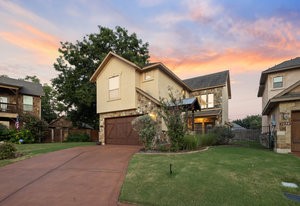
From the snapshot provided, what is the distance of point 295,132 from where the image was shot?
12.1 m

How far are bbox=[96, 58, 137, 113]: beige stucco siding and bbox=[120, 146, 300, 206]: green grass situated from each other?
7.93 m

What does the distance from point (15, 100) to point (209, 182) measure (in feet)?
87.6

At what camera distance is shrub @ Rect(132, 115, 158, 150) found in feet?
40.1

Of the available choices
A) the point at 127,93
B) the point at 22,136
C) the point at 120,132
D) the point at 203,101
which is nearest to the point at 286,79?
the point at 203,101

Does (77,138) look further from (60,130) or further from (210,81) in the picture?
(210,81)

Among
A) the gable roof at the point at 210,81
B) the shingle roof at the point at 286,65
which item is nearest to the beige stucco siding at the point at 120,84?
the shingle roof at the point at 286,65

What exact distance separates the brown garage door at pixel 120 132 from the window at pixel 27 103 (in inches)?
578

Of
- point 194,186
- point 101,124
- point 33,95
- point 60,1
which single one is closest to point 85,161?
point 194,186

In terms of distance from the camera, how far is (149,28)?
16.8 metres

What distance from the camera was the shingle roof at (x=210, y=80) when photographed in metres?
25.9

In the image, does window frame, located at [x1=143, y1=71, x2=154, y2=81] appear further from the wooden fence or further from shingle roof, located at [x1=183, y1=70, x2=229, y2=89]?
the wooden fence

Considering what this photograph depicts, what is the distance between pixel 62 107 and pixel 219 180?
887 inches

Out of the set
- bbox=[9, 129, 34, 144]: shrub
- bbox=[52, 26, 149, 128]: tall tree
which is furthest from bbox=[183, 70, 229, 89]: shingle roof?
bbox=[9, 129, 34, 144]: shrub

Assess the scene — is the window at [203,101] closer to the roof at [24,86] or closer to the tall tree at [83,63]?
the tall tree at [83,63]
